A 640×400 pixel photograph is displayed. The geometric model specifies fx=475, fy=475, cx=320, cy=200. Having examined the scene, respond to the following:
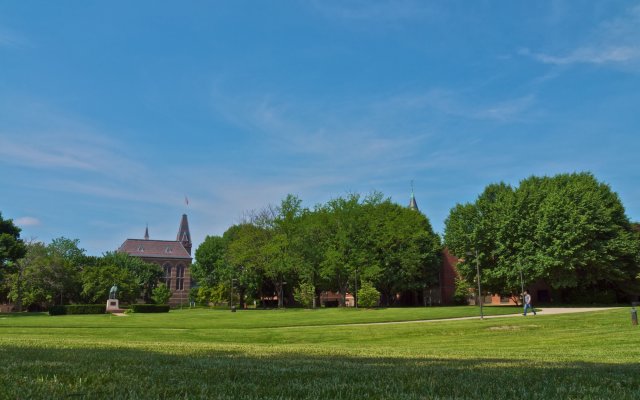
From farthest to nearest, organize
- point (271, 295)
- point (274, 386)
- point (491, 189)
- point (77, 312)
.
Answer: point (271, 295) < point (77, 312) < point (491, 189) < point (274, 386)

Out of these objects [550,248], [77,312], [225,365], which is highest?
[550,248]

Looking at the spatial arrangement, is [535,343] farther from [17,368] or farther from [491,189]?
[491,189]

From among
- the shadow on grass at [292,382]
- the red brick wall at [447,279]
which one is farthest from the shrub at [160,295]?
the shadow on grass at [292,382]

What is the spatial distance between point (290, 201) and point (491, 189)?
30229mm

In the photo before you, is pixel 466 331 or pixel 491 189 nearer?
pixel 466 331

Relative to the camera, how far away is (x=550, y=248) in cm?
4975

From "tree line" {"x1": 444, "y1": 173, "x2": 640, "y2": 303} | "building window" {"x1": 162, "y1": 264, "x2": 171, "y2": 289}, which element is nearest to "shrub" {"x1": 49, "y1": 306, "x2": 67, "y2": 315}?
"tree line" {"x1": 444, "y1": 173, "x2": 640, "y2": 303}

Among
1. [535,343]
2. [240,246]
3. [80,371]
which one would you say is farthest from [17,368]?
[240,246]

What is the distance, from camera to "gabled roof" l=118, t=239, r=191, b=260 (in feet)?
445

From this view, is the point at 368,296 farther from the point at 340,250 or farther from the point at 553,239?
the point at 553,239

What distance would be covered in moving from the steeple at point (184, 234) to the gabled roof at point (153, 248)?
59.7ft

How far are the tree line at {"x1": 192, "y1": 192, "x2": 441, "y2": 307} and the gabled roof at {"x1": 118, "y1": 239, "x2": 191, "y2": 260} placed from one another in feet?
218

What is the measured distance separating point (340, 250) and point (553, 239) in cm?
2773

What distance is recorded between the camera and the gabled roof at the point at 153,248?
136 m
